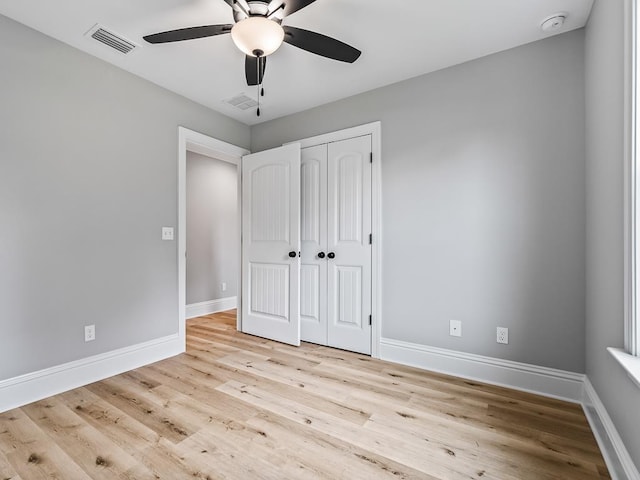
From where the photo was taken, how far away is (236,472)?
142 cm

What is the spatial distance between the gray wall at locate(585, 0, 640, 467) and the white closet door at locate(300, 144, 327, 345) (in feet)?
6.76

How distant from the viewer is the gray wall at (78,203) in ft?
6.66

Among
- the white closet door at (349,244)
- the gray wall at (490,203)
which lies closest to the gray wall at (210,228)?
the white closet door at (349,244)

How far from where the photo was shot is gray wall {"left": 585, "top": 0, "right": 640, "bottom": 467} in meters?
1.43

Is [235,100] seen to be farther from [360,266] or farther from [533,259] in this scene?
[533,259]

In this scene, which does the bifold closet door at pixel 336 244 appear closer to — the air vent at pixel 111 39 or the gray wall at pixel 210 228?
the gray wall at pixel 210 228

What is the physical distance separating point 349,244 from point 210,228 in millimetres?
2619

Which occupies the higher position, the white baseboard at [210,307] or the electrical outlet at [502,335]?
the electrical outlet at [502,335]

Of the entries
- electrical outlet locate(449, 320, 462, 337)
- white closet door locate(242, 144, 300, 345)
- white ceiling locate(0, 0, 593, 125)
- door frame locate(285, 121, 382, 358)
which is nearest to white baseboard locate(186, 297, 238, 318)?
white closet door locate(242, 144, 300, 345)

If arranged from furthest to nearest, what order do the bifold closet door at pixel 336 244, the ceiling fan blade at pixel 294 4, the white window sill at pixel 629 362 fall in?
1. the bifold closet door at pixel 336 244
2. the ceiling fan blade at pixel 294 4
3. the white window sill at pixel 629 362

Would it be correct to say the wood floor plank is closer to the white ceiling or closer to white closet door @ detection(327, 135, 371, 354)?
white closet door @ detection(327, 135, 371, 354)

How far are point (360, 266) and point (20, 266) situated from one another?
8.26 feet

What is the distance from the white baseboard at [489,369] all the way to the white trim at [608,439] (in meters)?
0.11

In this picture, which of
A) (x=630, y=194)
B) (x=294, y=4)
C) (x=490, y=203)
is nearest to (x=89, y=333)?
(x=294, y=4)
